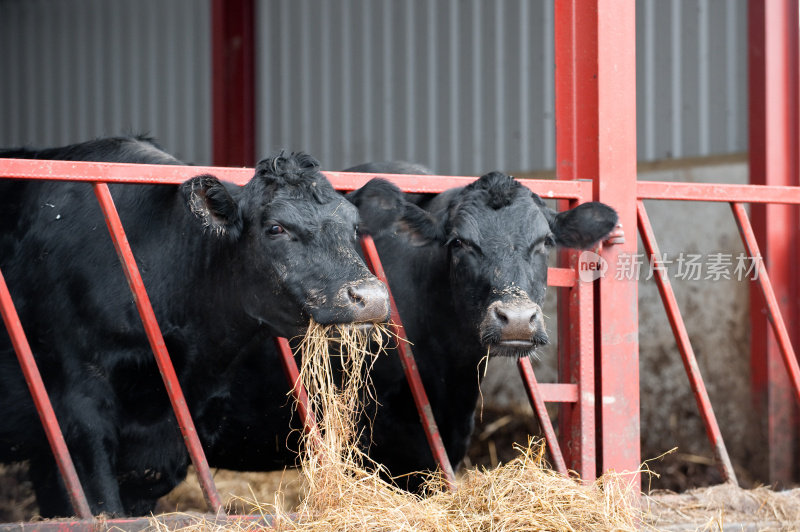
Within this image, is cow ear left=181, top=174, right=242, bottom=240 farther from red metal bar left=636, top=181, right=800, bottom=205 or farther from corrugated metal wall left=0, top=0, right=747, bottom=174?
corrugated metal wall left=0, top=0, right=747, bottom=174

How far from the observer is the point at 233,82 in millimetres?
10672

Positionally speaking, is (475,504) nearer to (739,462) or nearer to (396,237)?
(396,237)

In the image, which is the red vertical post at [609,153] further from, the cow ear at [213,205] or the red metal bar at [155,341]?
the red metal bar at [155,341]

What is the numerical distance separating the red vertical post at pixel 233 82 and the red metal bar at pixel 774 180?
5.33 meters

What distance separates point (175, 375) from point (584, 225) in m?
1.78

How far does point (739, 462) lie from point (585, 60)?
12.3 feet

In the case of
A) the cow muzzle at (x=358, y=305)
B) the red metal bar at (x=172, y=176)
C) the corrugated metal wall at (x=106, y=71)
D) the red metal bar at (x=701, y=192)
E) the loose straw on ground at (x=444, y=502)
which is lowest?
the loose straw on ground at (x=444, y=502)

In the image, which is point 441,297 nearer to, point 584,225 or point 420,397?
point 420,397

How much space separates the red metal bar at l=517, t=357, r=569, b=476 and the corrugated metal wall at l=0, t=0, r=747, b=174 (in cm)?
392

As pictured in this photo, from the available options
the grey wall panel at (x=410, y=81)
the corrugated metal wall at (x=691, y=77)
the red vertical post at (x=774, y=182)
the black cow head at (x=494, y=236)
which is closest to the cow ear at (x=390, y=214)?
the black cow head at (x=494, y=236)

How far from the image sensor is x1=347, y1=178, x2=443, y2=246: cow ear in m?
4.14

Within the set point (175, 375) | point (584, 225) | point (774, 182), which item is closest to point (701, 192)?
point (584, 225)

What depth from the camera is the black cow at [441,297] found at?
4.12 m

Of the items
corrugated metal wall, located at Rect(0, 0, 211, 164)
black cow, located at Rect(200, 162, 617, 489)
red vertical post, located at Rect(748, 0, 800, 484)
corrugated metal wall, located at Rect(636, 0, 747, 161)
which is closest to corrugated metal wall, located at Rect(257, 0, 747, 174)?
corrugated metal wall, located at Rect(636, 0, 747, 161)
